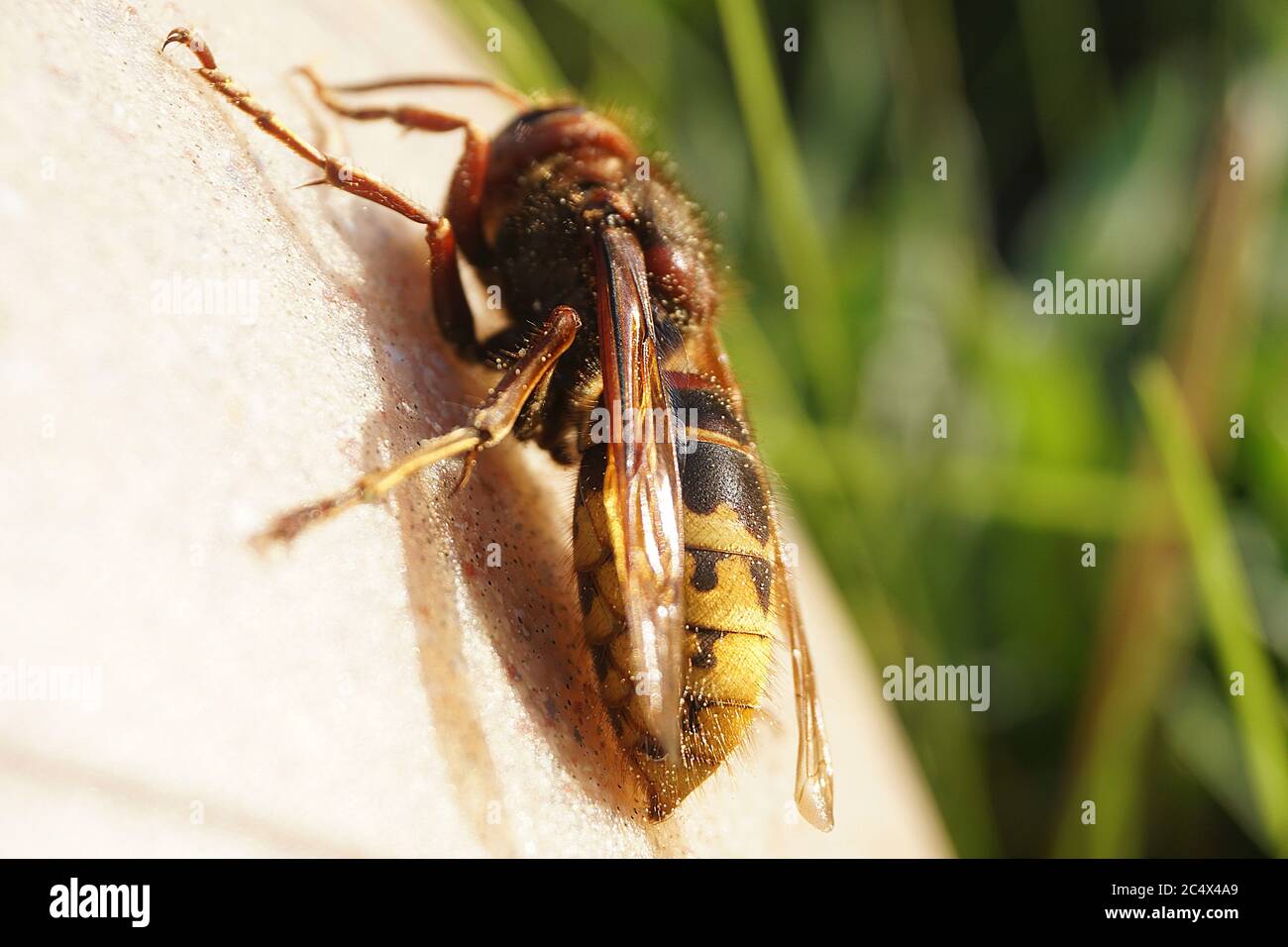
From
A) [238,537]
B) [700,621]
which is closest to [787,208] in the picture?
[700,621]

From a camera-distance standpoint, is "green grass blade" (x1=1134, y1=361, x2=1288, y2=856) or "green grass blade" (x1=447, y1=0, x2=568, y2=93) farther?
"green grass blade" (x1=447, y1=0, x2=568, y2=93)

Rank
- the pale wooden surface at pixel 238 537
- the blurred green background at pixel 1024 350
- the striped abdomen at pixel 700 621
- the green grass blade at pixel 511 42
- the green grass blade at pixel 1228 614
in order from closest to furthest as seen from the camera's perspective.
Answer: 1. the pale wooden surface at pixel 238 537
2. the striped abdomen at pixel 700 621
3. the green grass blade at pixel 1228 614
4. the blurred green background at pixel 1024 350
5. the green grass blade at pixel 511 42

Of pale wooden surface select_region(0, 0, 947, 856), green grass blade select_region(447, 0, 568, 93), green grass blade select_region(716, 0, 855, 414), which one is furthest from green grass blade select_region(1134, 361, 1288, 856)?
green grass blade select_region(447, 0, 568, 93)

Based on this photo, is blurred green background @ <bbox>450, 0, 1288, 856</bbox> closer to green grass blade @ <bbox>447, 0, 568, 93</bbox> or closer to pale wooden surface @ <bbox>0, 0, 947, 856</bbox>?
green grass blade @ <bbox>447, 0, 568, 93</bbox>

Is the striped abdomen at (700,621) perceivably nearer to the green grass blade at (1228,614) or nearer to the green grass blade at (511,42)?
the green grass blade at (1228,614)

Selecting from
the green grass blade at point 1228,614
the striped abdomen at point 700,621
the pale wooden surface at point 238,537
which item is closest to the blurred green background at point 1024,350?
the green grass blade at point 1228,614

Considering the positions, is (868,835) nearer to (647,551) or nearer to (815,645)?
(815,645)
